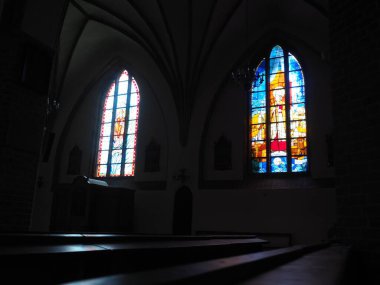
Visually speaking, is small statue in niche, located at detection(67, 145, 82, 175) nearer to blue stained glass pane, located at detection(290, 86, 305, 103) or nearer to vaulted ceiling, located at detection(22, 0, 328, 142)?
vaulted ceiling, located at detection(22, 0, 328, 142)

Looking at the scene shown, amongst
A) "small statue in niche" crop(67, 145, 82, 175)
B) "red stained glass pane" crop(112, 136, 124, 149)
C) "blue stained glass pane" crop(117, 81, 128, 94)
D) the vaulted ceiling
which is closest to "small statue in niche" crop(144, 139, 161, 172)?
Answer: the vaulted ceiling

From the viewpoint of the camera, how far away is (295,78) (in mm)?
12562

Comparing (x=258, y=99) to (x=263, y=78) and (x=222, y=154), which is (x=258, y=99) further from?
(x=222, y=154)

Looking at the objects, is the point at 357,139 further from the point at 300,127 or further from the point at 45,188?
the point at 45,188

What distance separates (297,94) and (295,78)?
1.93 ft

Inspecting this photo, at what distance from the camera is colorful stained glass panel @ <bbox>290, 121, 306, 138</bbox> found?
12.0m

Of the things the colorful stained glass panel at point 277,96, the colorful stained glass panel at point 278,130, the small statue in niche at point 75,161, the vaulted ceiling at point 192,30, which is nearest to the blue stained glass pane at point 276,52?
the vaulted ceiling at point 192,30

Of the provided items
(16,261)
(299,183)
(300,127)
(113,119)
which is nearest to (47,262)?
(16,261)

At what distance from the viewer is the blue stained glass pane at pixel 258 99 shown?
42.2 feet

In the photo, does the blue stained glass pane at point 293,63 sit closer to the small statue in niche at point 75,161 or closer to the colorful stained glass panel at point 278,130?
the colorful stained glass panel at point 278,130

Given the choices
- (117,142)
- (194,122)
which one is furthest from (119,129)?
(194,122)

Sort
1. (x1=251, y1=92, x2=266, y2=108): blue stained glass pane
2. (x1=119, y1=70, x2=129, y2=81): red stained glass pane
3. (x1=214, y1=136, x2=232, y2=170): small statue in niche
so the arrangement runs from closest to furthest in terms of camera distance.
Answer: (x1=214, y1=136, x2=232, y2=170): small statue in niche, (x1=251, y1=92, x2=266, y2=108): blue stained glass pane, (x1=119, y1=70, x2=129, y2=81): red stained glass pane

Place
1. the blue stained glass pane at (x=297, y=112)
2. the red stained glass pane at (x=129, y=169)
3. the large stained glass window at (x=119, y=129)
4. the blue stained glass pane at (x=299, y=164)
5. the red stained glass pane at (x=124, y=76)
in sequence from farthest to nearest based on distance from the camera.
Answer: the red stained glass pane at (x=124, y=76) < the large stained glass window at (x=119, y=129) < the red stained glass pane at (x=129, y=169) < the blue stained glass pane at (x=297, y=112) < the blue stained glass pane at (x=299, y=164)

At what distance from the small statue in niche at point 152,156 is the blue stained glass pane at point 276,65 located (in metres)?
4.88
